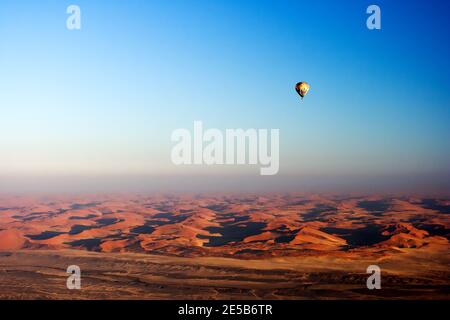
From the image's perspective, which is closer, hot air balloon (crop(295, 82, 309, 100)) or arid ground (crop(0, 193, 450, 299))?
arid ground (crop(0, 193, 450, 299))

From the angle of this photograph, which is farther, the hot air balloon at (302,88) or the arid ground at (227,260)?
the hot air balloon at (302,88)

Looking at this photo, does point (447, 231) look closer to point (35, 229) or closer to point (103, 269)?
point (103, 269)

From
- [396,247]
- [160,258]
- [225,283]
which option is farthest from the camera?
[396,247]

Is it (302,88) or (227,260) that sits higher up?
(302,88)

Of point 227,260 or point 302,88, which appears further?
point 227,260

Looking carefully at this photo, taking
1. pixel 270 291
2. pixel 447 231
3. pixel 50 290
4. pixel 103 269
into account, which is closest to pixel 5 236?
pixel 103 269

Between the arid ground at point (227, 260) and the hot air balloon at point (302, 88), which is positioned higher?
the hot air balloon at point (302, 88)

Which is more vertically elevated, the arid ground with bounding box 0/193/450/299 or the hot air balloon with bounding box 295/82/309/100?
the hot air balloon with bounding box 295/82/309/100
